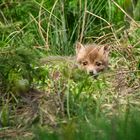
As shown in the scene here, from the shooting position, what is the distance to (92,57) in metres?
7.94

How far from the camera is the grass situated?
2.38m

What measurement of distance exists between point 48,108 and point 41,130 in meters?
3.19

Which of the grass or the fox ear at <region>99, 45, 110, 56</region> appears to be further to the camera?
the fox ear at <region>99, 45, 110, 56</region>

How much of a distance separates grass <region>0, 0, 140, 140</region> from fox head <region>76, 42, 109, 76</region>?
0.15 meters

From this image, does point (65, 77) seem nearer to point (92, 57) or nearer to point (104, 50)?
point (104, 50)

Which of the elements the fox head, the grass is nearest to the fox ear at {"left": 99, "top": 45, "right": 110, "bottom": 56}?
the fox head

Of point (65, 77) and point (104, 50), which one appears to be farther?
point (104, 50)

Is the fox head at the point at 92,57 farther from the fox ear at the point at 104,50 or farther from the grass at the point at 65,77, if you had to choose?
the grass at the point at 65,77

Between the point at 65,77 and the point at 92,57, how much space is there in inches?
74.7

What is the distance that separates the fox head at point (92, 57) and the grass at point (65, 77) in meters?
0.15

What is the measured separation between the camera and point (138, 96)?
19.2 feet

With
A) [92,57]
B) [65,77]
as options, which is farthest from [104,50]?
[65,77]

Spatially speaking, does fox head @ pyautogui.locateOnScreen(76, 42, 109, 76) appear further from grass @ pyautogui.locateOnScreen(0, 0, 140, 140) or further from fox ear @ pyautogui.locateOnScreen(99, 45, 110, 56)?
grass @ pyautogui.locateOnScreen(0, 0, 140, 140)

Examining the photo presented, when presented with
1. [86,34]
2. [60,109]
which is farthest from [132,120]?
[86,34]
